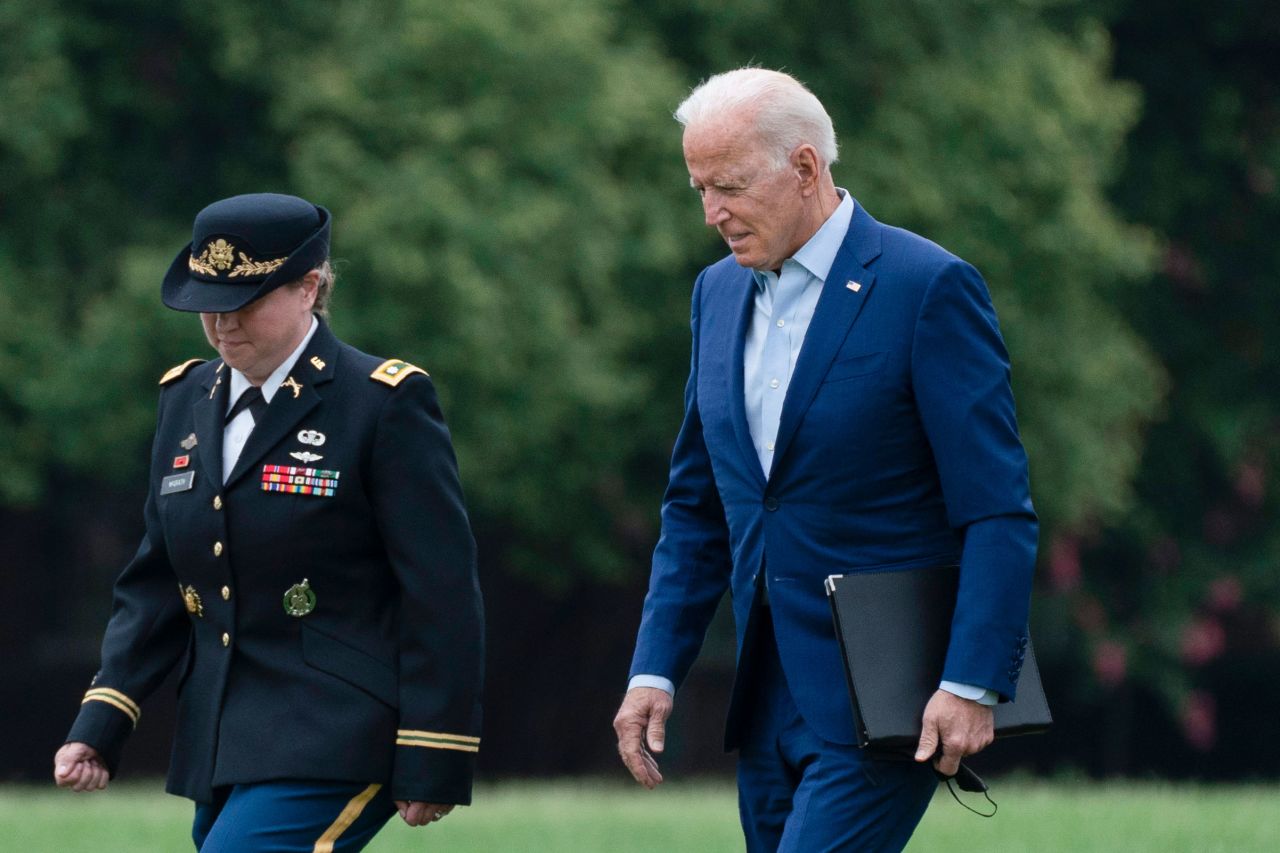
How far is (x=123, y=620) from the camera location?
4617 mm

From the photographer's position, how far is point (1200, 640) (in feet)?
72.1

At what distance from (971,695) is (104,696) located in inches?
69.7

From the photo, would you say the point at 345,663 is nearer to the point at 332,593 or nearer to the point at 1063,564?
the point at 332,593

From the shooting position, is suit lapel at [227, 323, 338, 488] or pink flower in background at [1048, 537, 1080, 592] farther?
pink flower in background at [1048, 537, 1080, 592]

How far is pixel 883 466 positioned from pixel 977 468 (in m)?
0.19

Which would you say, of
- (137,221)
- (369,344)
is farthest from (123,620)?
(137,221)

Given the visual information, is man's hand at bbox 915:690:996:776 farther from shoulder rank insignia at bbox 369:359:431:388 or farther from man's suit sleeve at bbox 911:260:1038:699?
shoulder rank insignia at bbox 369:359:431:388

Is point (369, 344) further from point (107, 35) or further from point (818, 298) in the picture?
point (818, 298)

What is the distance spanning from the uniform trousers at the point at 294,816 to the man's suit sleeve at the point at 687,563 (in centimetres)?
58

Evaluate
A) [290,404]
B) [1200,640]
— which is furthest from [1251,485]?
[290,404]

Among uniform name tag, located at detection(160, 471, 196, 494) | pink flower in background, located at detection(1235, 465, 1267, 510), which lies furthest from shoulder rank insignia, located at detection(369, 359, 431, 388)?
pink flower in background, located at detection(1235, 465, 1267, 510)

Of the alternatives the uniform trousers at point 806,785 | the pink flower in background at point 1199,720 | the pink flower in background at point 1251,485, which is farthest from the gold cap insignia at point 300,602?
the pink flower in background at point 1199,720

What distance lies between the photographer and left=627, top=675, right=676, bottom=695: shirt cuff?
14.5 feet

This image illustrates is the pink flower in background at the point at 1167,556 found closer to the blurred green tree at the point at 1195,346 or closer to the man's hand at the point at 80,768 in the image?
the blurred green tree at the point at 1195,346
